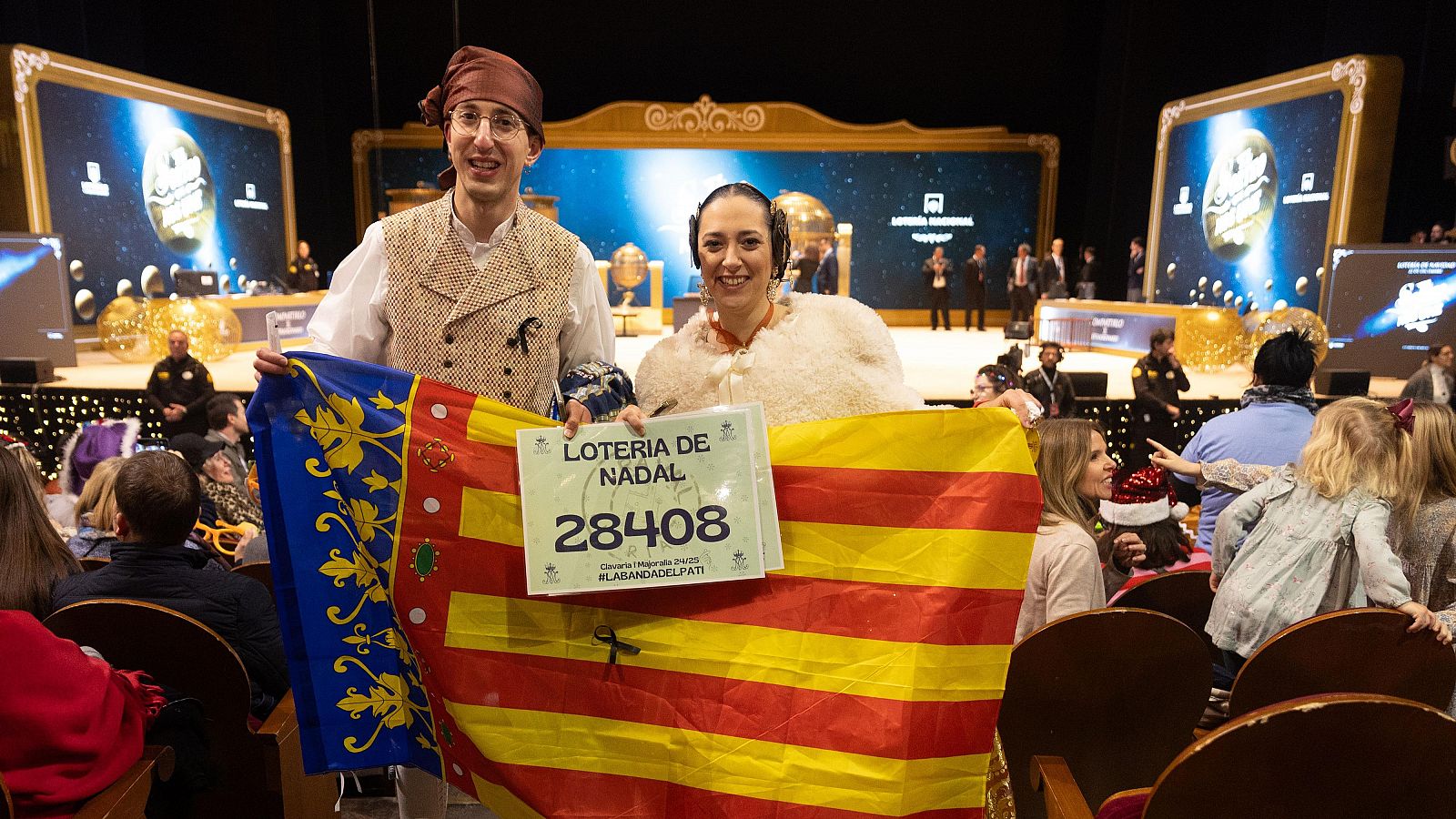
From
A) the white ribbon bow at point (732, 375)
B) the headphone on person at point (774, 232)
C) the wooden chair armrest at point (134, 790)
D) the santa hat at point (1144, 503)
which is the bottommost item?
the wooden chair armrest at point (134, 790)

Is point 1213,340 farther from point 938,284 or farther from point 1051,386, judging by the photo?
point 938,284

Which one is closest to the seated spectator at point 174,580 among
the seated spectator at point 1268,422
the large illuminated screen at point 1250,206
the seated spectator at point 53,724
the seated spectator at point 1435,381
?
the seated spectator at point 53,724

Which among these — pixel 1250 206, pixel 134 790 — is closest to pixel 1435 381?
pixel 1250 206

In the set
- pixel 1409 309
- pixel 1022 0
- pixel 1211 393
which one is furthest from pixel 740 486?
pixel 1022 0

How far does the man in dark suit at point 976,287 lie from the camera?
45.2 feet

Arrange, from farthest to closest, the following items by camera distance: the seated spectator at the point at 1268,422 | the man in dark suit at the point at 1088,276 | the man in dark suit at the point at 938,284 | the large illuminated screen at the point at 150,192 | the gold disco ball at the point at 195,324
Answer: the man in dark suit at the point at 938,284
the man in dark suit at the point at 1088,276
the large illuminated screen at the point at 150,192
the gold disco ball at the point at 195,324
the seated spectator at the point at 1268,422

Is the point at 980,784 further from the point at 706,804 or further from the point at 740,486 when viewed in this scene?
the point at 740,486

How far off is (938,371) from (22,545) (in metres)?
7.56

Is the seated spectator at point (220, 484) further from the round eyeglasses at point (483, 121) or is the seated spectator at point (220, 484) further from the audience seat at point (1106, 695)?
the audience seat at point (1106, 695)

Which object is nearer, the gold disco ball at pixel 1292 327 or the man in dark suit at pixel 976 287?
the gold disco ball at pixel 1292 327

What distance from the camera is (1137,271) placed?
12500 millimetres

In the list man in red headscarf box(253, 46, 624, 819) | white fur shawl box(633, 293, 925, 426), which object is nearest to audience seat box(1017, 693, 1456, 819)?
white fur shawl box(633, 293, 925, 426)

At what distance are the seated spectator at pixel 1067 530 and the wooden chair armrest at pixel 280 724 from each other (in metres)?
1.37

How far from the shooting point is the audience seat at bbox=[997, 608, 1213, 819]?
1676 mm
